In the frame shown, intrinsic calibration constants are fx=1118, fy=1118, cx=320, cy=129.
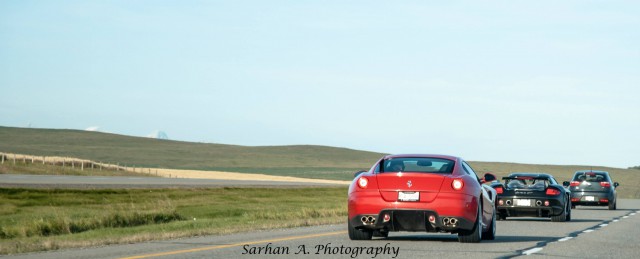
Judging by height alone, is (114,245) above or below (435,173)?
below

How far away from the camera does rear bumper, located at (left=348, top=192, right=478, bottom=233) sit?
663 inches

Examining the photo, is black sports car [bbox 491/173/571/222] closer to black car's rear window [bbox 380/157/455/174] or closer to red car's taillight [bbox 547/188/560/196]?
red car's taillight [bbox 547/188/560/196]

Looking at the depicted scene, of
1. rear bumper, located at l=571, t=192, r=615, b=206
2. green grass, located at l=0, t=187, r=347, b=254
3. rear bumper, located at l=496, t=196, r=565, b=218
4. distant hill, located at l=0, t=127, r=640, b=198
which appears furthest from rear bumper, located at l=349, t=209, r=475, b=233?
distant hill, located at l=0, t=127, r=640, b=198

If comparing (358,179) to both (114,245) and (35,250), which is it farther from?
(35,250)

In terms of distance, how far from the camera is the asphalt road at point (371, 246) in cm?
1506

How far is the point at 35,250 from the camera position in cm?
1566

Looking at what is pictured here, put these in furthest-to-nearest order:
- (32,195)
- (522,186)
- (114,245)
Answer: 1. (32,195)
2. (522,186)
3. (114,245)

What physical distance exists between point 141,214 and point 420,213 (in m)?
13.5

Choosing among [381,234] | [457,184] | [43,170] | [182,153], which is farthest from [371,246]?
[182,153]

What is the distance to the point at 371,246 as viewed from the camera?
1666 cm

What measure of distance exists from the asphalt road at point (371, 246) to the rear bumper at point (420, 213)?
1.02ft

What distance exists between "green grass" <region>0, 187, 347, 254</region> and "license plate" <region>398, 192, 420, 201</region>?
4.14m

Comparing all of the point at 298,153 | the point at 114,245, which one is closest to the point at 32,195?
the point at 114,245

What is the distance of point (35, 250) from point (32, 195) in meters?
30.8
